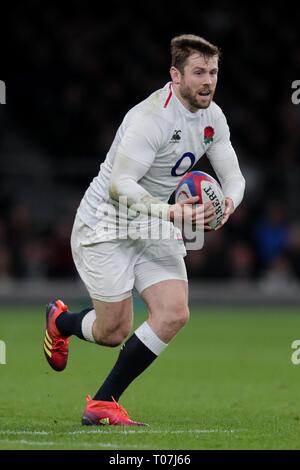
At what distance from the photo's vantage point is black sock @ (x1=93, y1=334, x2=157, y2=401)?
24.9 feet

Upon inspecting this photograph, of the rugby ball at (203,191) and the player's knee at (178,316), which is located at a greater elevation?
the rugby ball at (203,191)

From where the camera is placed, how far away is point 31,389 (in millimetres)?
9695

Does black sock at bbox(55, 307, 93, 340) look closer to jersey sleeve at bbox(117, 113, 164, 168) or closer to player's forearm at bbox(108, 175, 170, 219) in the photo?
player's forearm at bbox(108, 175, 170, 219)

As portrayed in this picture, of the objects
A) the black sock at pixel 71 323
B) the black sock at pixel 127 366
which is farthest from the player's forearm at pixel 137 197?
the black sock at pixel 71 323

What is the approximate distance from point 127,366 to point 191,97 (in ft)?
5.69

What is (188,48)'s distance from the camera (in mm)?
7492

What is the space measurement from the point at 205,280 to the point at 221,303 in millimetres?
447

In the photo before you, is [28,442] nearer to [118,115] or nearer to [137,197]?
[137,197]

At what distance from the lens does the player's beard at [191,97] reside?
7496 mm

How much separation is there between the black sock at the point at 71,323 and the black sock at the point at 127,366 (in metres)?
0.59

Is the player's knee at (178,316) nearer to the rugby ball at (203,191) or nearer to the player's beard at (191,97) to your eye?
the rugby ball at (203,191)

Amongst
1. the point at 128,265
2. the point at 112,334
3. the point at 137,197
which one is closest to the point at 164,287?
the point at 128,265

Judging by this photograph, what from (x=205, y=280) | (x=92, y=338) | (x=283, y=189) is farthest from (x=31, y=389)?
(x=283, y=189)

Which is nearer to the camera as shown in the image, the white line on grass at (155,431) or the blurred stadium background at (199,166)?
the white line on grass at (155,431)
